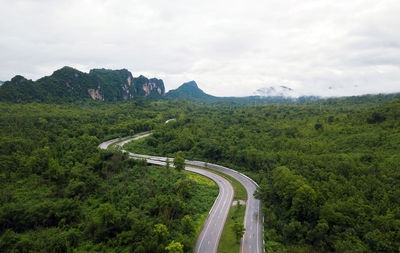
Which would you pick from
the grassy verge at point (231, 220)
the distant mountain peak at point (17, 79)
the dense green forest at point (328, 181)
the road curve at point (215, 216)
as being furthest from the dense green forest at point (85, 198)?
the distant mountain peak at point (17, 79)

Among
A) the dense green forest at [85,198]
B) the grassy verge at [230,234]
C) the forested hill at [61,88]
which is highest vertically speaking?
the forested hill at [61,88]

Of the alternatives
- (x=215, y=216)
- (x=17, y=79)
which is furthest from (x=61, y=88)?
(x=215, y=216)

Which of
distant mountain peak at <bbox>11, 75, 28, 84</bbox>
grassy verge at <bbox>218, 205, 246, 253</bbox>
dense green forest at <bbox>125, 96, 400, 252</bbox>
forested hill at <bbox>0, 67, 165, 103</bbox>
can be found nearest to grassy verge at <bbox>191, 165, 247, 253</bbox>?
grassy verge at <bbox>218, 205, 246, 253</bbox>

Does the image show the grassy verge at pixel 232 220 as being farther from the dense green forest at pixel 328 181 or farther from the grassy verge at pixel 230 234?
the dense green forest at pixel 328 181

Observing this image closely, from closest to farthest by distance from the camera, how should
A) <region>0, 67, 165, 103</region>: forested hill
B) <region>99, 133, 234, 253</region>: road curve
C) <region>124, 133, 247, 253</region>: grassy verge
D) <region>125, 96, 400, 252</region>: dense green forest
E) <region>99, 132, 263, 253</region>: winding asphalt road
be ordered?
<region>125, 96, 400, 252</region>: dense green forest → <region>124, 133, 247, 253</region>: grassy verge → <region>99, 132, 263, 253</region>: winding asphalt road → <region>99, 133, 234, 253</region>: road curve → <region>0, 67, 165, 103</region>: forested hill

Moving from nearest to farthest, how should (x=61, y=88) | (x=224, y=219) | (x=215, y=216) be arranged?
(x=224, y=219) → (x=215, y=216) → (x=61, y=88)

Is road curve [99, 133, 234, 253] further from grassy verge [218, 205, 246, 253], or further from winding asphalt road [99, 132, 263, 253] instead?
grassy verge [218, 205, 246, 253]

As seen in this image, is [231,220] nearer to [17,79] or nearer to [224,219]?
[224,219]
